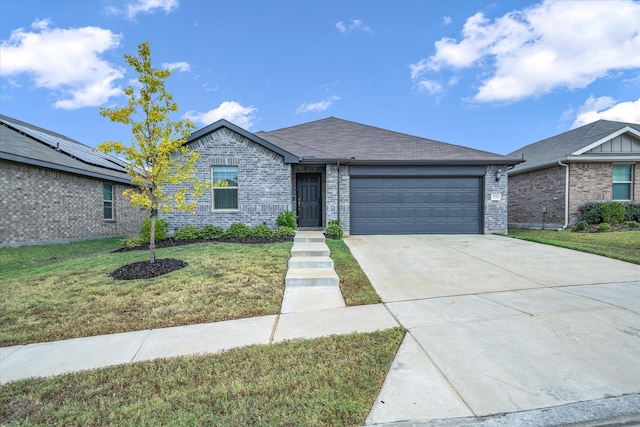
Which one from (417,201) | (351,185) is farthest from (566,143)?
(351,185)

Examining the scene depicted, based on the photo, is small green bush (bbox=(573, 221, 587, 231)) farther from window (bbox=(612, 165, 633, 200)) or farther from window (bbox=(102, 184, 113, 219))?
window (bbox=(102, 184, 113, 219))

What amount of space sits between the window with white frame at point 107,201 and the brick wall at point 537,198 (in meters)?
20.4

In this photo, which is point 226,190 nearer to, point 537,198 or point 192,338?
point 192,338

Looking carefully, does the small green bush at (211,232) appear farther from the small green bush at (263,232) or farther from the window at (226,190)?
the small green bush at (263,232)

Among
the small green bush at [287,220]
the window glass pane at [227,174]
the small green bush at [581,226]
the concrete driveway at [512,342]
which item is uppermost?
the window glass pane at [227,174]

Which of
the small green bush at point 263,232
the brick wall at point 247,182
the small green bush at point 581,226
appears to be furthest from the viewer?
the small green bush at point 581,226

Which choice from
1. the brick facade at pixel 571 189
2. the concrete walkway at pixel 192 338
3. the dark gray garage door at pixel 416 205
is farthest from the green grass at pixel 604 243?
the concrete walkway at pixel 192 338

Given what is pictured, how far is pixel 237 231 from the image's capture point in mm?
10680

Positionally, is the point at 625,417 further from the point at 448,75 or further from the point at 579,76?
the point at 579,76

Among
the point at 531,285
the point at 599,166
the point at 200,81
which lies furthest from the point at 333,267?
the point at 599,166

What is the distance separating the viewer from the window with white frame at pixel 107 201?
13936 millimetres

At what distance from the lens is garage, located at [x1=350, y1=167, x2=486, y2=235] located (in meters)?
12.0

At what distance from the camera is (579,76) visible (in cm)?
1675

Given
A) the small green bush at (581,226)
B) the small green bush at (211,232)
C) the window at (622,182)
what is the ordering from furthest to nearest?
the window at (622,182), the small green bush at (581,226), the small green bush at (211,232)
